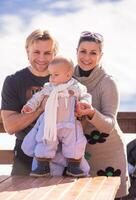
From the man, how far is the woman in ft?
0.66

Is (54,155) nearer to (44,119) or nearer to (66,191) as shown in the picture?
(44,119)

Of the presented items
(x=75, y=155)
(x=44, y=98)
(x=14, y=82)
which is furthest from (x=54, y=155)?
(x=14, y=82)

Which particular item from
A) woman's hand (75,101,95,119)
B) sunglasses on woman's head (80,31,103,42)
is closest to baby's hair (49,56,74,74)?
woman's hand (75,101,95,119)

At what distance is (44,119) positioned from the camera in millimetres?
3123

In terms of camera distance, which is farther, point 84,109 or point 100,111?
point 100,111

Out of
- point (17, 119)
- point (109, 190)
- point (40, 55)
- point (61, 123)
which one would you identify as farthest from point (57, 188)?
point (40, 55)

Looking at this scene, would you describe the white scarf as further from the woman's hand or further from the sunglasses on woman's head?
the sunglasses on woman's head

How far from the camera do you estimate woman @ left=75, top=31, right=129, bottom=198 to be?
325 centimetres

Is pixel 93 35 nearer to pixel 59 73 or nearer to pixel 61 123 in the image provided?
pixel 59 73

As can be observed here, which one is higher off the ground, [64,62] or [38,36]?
[38,36]

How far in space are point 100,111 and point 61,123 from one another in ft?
1.00

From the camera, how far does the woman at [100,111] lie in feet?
10.7

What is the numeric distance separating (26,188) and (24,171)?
642mm

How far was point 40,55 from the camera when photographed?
3.36m
